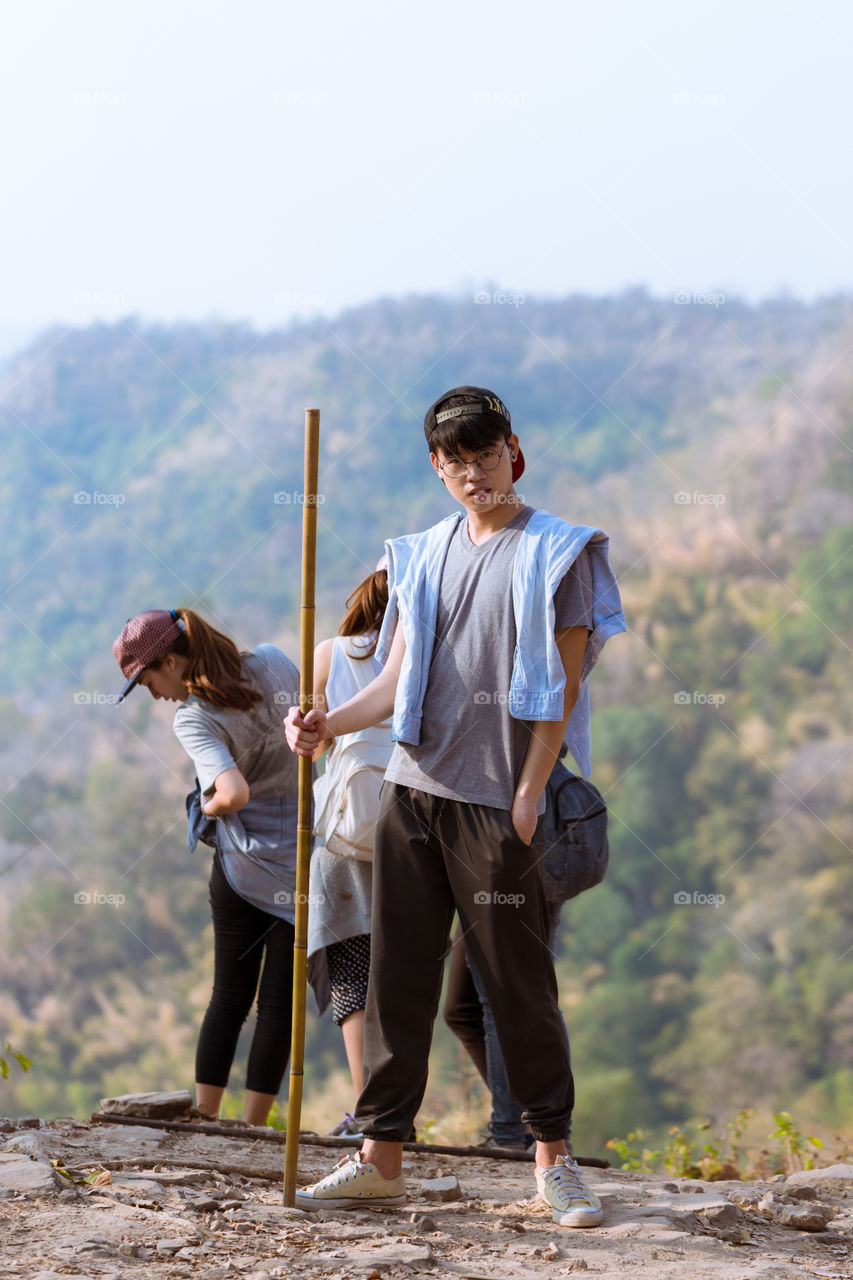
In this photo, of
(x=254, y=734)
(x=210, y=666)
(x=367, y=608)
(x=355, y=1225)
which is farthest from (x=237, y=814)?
(x=355, y=1225)

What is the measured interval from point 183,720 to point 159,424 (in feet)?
101

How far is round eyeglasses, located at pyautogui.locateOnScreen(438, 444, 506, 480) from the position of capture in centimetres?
231

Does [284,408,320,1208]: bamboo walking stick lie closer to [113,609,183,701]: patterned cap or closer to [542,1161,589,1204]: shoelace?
[542,1161,589,1204]: shoelace

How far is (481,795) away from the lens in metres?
2.25

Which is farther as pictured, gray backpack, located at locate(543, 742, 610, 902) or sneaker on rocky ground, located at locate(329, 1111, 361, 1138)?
sneaker on rocky ground, located at locate(329, 1111, 361, 1138)

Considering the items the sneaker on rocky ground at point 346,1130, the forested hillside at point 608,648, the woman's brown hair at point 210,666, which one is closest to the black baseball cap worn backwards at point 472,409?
the woman's brown hair at point 210,666

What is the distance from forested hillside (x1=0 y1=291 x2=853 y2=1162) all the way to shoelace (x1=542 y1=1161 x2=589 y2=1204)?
13272 millimetres

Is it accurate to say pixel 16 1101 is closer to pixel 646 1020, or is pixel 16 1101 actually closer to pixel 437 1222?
pixel 646 1020

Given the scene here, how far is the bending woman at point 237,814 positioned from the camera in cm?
312

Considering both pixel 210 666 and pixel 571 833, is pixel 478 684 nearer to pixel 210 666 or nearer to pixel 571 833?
pixel 571 833

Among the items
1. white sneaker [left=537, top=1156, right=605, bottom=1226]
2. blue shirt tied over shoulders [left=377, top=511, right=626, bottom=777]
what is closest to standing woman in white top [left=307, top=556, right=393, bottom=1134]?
blue shirt tied over shoulders [left=377, top=511, right=626, bottom=777]

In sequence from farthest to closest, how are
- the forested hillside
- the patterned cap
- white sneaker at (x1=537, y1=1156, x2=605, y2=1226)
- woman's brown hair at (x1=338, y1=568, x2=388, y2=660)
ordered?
the forested hillside
the patterned cap
woman's brown hair at (x1=338, y1=568, x2=388, y2=660)
white sneaker at (x1=537, y1=1156, x2=605, y2=1226)

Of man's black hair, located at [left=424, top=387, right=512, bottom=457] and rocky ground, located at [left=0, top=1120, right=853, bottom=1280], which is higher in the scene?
man's black hair, located at [left=424, top=387, right=512, bottom=457]

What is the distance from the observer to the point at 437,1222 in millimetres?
2238
